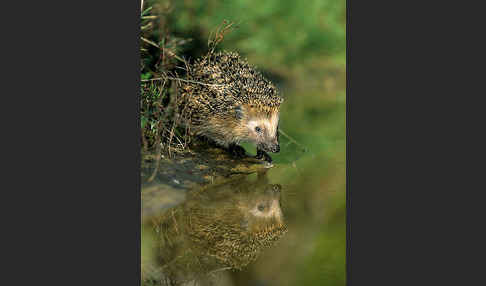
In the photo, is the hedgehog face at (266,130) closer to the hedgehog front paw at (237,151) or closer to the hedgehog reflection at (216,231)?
the hedgehog front paw at (237,151)

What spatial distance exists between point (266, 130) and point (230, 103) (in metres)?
0.54

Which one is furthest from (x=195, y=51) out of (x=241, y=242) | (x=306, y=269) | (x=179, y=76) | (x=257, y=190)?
(x=306, y=269)

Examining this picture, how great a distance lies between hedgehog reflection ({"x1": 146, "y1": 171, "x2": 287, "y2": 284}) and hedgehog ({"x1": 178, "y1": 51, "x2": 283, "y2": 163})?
0.88 meters

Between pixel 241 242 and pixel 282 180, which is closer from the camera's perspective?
pixel 241 242

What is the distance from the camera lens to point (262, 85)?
721cm

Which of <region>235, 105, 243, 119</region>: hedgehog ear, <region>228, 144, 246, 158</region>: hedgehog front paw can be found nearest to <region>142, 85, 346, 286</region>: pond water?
<region>228, 144, 246, 158</region>: hedgehog front paw

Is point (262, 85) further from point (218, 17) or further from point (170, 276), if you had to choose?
point (170, 276)

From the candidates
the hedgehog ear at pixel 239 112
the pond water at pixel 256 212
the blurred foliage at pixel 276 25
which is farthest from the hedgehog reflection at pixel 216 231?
the blurred foliage at pixel 276 25

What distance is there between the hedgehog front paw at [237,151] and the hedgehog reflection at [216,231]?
2.50 feet

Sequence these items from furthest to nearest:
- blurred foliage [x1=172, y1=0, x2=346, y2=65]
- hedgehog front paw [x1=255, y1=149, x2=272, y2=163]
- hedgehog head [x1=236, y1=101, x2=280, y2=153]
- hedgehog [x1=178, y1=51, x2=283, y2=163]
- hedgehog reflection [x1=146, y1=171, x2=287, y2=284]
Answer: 1. hedgehog front paw [x1=255, y1=149, x2=272, y2=163]
2. hedgehog head [x1=236, y1=101, x2=280, y2=153]
3. hedgehog [x1=178, y1=51, x2=283, y2=163]
4. blurred foliage [x1=172, y1=0, x2=346, y2=65]
5. hedgehog reflection [x1=146, y1=171, x2=287, y2=284]

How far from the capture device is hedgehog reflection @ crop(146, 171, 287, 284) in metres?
5.97

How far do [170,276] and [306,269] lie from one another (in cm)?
135

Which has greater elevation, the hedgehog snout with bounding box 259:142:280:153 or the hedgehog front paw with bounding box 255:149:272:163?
the hedgehog snout with bounding box 259:142:280:153

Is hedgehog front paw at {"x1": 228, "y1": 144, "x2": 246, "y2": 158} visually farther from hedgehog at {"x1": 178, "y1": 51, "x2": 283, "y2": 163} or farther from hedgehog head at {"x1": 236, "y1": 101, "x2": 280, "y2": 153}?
hedgehog head at {"x1": 236, "y1": 101, "x2": 280, "y2": 153}
